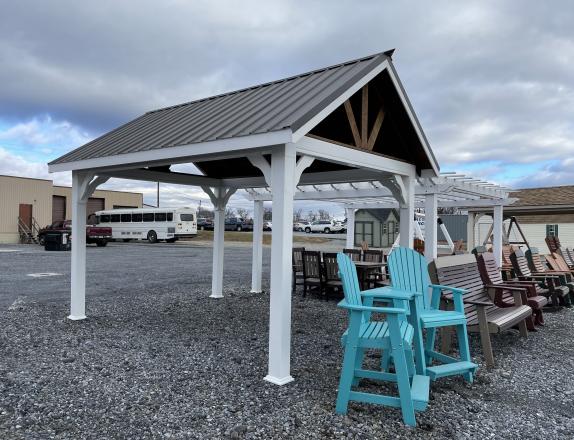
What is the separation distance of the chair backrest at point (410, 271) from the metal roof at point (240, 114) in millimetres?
1647

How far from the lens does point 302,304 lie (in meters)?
8.41

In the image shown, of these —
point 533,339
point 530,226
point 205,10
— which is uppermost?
point 205,10

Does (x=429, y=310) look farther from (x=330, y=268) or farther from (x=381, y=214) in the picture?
(x=381, y=214)

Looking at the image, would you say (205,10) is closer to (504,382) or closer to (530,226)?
(504,382)

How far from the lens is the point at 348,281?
150 inches

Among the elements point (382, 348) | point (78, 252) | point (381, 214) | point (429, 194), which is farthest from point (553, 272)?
point (381, 214)

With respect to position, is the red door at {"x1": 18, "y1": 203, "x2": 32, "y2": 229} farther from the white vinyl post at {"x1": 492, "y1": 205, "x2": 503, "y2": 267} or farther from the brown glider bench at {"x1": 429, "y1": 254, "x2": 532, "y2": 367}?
the brown glider bench at {"x1": 429, "y1": 254, "x2": 532, "y2": 367}

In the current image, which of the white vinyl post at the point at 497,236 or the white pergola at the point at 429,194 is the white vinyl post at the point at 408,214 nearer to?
the white pergola at the point at 429,194

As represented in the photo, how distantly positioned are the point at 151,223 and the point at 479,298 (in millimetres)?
25685

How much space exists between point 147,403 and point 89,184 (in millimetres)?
4034

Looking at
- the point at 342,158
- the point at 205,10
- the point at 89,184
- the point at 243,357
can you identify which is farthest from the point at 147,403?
the point at 205,10

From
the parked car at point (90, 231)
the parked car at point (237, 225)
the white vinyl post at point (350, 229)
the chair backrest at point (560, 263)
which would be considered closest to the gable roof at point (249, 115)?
the chair backrest at point (560, 263)

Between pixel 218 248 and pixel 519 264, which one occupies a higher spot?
pixel 218 248

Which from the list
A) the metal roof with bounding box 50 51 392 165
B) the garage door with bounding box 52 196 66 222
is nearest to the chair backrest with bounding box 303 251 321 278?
the metal roof with bounding box 50 51 392 165
